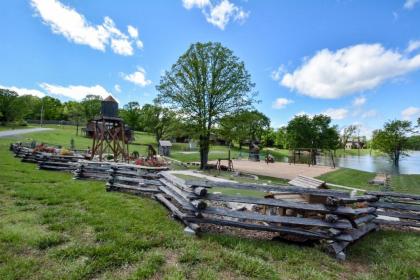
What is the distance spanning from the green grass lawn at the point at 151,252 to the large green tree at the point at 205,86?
15.9 m

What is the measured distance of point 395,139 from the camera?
129 feet

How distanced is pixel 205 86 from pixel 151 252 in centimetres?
1832

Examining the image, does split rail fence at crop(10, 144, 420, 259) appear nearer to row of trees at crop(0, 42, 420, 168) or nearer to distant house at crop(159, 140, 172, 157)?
row of trees at crop(0, 42, 420, 168)

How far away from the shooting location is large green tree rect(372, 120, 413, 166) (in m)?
39.0

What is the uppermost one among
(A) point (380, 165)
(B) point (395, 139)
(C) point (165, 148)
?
(B) point (395, 139)

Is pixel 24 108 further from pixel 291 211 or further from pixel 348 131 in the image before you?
pixel 348 131

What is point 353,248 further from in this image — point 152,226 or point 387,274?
point 152,226

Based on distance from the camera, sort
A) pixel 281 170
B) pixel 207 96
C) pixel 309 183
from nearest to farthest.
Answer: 1. pixel 309 183
2. pixel 207 96
3. pixel 281 170

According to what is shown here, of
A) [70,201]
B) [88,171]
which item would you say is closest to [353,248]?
[70,201]

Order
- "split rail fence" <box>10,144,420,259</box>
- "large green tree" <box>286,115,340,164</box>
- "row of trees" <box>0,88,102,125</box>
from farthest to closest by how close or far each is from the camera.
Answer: "large green tree" <box>286,115,340,164</box>, "row of trees" <box>0,88,102,125</box>, "split rail fence" <box>10,144,420,259</box>

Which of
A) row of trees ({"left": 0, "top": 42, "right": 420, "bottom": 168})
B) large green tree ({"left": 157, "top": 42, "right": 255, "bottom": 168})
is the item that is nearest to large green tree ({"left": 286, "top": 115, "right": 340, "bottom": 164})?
row of trees ({"left": 0, "top": 42, "right": 420, "bottom": 168})

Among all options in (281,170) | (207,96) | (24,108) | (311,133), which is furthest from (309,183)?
(24,108)

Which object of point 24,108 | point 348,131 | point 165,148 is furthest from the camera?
point 348,131

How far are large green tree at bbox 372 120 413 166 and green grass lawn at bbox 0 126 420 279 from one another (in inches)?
1633
